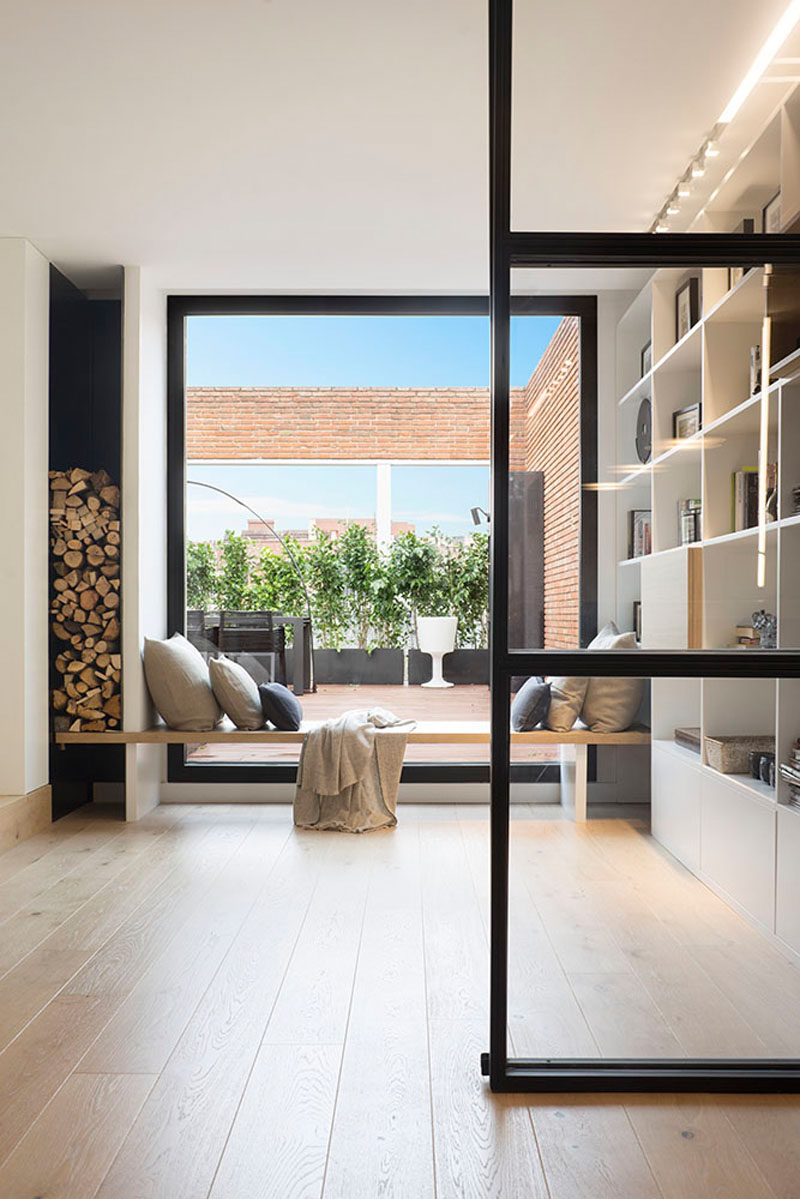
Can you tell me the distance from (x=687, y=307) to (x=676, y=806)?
1074 mm

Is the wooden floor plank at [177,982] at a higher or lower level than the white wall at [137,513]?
lower

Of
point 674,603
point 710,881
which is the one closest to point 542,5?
point 674,603

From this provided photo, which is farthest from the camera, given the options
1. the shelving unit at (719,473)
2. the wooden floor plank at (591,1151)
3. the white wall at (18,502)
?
the white wall at (18,502)

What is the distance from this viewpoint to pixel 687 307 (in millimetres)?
2150

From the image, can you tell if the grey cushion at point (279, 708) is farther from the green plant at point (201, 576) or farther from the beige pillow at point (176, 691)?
the green plant at point (201, 576)

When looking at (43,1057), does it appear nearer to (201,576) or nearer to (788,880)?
(788,880)

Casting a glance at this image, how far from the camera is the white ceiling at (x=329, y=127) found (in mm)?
2127

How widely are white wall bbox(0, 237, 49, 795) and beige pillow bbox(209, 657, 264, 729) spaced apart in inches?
32.0

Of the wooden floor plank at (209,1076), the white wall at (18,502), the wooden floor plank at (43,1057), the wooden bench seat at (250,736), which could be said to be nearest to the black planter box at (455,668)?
the wooden bench seat at (250,736)

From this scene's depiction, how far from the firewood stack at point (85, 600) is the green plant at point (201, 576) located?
0.49m

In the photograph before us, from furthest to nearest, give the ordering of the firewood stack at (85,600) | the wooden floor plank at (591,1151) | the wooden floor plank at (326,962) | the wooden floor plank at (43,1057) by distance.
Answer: the firewood stack at (85,600) → the wooden floor plank at (326,962) → the wooden floor plank at (43,1057) → the wooden floor plank at (591,1151)

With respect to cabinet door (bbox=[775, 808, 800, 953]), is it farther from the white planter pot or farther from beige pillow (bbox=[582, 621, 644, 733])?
the white planter pot

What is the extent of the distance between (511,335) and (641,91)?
58cm

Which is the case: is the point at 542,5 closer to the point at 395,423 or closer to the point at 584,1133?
the point at 584,1133
